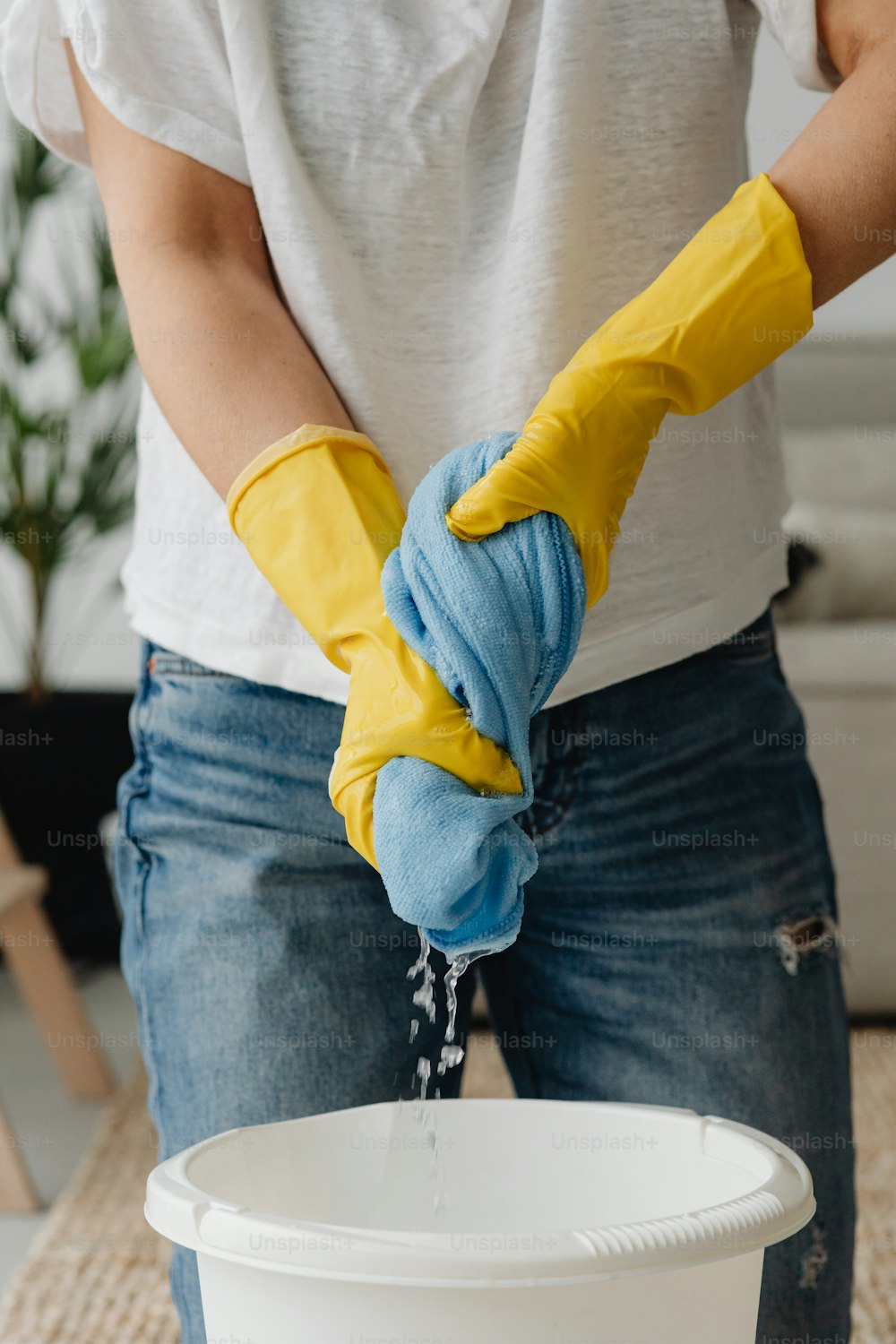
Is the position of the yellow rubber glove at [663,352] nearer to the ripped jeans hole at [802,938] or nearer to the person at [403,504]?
the person at [403,504]

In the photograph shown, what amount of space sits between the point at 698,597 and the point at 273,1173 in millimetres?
335

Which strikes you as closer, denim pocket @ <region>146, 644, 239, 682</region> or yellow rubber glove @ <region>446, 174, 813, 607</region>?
yellow rubber glove @ <region>446, 174, 813, 607</region>

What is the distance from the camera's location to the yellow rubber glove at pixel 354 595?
0.50m

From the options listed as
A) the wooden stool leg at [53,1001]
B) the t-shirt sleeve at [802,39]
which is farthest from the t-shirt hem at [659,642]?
the wooden stool leg at [53,1001]

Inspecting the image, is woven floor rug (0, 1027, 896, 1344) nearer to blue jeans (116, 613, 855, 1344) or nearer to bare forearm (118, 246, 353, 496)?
blue jeans (116, 613, 855, 1344)

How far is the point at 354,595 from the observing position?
21.2 inches

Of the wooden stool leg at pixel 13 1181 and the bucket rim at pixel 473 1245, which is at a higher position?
the bucket rim at pixel 473 1245

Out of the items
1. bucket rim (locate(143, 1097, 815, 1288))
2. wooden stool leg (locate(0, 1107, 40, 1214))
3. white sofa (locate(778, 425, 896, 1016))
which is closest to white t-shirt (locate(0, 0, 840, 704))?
bucket rim (locate(143, 1097, 815, 1288))

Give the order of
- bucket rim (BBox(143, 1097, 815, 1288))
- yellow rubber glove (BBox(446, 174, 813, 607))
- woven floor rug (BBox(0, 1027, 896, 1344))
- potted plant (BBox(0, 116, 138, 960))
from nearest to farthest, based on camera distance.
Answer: bucket rim (BBox(143, 1097, 815, 1288)) → yellow rubber glove (BBox(446, 174, 813, 607)) → woven floor rug (BBox(0, 1027, 896, 1344)) → potted plant (BBox(0, 116, 138, 960))

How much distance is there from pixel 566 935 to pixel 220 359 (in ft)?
1.05

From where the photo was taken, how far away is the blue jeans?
632mm

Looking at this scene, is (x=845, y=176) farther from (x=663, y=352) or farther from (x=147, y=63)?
(x=147, y=63)

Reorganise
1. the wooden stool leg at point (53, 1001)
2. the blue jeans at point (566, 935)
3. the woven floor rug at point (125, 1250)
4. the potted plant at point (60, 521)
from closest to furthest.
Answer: the blue jeans at point (566, 935)
the woven floor rug at point (125, 1250)
the wooden stool leg at point (53, 1001)
the potted plant at point (60, 521)

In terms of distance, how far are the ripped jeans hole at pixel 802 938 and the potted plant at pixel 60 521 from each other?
162cm
